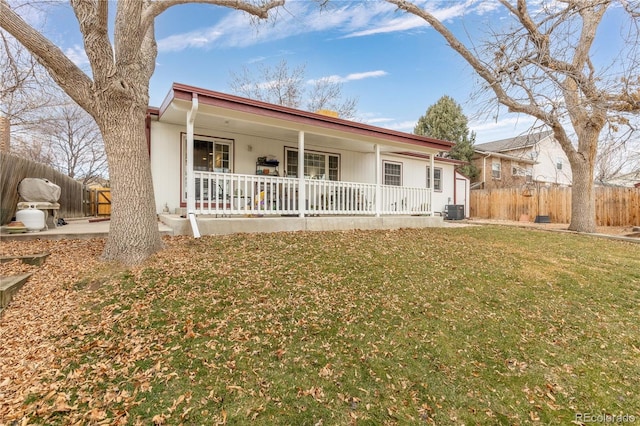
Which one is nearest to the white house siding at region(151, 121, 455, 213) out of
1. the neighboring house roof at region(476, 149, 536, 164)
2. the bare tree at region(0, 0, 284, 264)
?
the bare tree at region(0, 0, 284, 264)

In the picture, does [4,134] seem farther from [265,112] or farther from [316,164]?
[316,164]

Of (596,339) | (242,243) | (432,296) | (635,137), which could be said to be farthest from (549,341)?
(635,137)

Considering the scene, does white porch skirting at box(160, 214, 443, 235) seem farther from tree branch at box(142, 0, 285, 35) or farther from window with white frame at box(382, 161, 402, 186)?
window with white frame at box(382, 161, 402, 186)

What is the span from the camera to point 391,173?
42.5ft

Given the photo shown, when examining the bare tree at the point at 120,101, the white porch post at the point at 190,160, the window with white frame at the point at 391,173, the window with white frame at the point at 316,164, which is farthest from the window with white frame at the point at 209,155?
the window with white frame at the point at 391,173

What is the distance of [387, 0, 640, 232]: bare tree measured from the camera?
22.8 feet

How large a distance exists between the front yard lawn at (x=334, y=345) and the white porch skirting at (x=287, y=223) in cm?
123

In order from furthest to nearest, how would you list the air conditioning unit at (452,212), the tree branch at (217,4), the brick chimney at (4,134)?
1. the air conditioning unit at (452,212)
2. the brick chimney at (4,134)
3. the tree branch at (217,4)

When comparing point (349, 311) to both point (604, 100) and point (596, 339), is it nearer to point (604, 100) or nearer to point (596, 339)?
point (596, 339)

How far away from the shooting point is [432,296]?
386 centimetres

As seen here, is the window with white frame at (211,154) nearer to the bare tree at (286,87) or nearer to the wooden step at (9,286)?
the wooden step at (9,286)

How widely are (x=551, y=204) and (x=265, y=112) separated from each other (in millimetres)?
14376

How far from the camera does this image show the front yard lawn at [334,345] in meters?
2.12

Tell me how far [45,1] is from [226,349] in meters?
6.96
